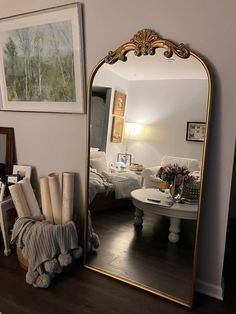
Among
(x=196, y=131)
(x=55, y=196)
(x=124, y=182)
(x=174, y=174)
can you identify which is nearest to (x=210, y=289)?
(x=174, y=174)

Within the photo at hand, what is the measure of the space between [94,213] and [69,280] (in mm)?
523

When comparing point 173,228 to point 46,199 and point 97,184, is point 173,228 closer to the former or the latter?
point 97,184

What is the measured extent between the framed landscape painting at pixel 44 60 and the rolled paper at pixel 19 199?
70 centimetres

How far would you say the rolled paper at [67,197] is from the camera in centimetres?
215

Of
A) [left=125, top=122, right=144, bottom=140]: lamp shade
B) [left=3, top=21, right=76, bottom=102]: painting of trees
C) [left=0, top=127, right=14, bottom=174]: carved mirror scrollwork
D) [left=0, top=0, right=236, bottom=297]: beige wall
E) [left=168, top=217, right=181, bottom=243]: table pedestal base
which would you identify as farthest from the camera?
[left=0, top=127, right=14, bottom=174]: carved mirror scrollwork

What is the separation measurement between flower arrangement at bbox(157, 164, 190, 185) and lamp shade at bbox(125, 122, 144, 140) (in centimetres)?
30

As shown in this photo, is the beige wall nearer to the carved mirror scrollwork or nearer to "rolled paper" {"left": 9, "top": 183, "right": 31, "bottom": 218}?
"rolled paper" {"left": 9, "top": 183, "right": 31, "bottom": 218}

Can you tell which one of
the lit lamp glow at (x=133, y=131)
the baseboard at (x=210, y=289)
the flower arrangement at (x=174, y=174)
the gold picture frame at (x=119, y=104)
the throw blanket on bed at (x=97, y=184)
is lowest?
the baseboard at (x=210, y=289)

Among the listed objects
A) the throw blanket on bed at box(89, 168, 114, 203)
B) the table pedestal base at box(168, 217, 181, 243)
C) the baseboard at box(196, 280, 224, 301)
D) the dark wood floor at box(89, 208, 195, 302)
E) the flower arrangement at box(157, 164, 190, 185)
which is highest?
the flower arrangement at box(157, 164, 190, 185)

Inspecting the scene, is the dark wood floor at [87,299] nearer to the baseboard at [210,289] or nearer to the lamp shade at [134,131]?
the baseboard at [210,289]

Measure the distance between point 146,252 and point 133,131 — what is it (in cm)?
92

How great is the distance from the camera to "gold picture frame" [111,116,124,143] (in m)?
2.05

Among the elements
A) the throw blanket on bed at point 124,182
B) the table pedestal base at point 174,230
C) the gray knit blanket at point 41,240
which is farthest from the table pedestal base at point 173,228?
the gray knit blanket at point 41,240

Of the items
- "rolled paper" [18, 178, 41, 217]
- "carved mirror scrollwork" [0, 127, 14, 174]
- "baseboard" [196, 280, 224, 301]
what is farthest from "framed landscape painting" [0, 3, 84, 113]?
"baseboard" [196, 280, 224, 301]
